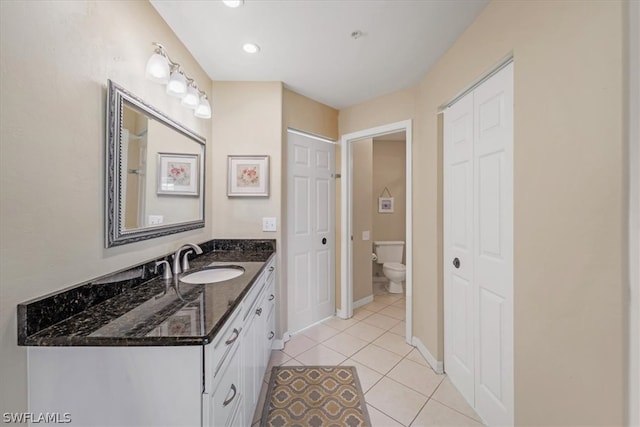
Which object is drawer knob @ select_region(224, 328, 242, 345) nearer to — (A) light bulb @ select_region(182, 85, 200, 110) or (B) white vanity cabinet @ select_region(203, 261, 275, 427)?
(B) white vanity cabinet @ select_region(203, 261, 275, 427)

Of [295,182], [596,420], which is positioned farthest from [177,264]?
[596,420]

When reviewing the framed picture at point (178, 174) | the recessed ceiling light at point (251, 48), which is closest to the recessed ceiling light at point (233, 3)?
the recessed ceiling light at point (251, 48)

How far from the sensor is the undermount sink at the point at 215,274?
152 cm

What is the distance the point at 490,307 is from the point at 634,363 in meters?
0.70

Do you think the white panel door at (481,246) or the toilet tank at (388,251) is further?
the toilet tank at (388,251)

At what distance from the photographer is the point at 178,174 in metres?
1.67

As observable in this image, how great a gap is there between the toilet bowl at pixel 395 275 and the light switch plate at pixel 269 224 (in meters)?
2.18

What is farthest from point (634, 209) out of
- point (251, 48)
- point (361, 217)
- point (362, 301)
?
Result: point (362, 301)

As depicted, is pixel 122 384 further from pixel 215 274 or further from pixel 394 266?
pixel 394 266

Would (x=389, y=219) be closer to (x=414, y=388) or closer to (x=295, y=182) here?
(x=295, y=182)

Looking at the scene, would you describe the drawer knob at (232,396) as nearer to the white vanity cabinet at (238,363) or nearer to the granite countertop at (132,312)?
the white vanity cabinet at (238,363)

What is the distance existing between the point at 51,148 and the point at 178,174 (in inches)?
32.8

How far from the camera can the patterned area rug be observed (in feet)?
4.78

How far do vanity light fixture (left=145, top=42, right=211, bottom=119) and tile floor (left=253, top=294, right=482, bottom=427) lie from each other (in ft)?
6.80
